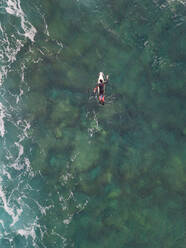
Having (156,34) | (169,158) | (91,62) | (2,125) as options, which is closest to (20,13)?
(91,62)

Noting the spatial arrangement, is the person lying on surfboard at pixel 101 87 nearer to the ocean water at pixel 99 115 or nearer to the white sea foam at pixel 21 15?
the ocean water at pixel 99 115

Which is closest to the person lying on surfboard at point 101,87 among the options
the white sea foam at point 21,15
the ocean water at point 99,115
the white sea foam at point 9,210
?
the ocean water at point 99,115

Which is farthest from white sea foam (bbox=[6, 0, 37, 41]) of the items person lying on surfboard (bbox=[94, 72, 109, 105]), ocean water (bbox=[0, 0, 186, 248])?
person lying on surfboard (bbox=[94, 72, 109, 105])

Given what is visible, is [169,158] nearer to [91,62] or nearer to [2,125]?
[91,62]

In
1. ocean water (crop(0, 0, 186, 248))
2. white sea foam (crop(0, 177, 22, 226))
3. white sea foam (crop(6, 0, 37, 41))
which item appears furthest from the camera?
white sea foam (crop(0, 177, 22, 226))

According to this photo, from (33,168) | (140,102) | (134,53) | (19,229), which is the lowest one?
(19,229)

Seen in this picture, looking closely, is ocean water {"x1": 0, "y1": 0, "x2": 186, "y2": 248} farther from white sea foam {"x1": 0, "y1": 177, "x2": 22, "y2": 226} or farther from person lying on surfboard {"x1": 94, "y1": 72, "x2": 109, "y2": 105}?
white sea foam {"x1": 0, "y1": 177, "x2": 22, "y2": 226}
